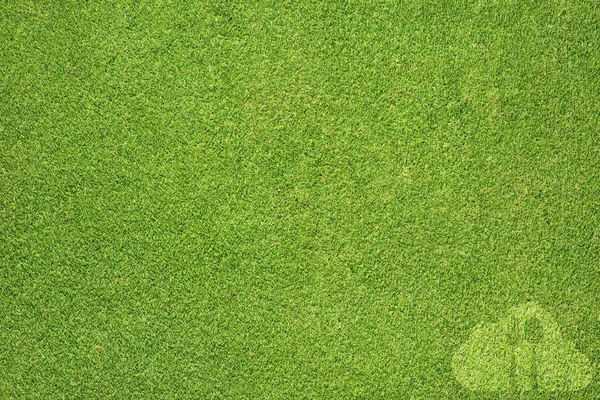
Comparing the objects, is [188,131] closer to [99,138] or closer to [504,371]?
[99,138]

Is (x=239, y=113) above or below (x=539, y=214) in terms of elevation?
above

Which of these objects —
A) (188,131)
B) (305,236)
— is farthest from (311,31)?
(305,236)

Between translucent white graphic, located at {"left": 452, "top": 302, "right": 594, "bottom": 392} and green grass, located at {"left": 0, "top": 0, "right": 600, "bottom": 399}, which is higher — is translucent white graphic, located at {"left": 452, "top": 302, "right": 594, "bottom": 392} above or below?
below

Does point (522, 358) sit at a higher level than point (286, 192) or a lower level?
lower

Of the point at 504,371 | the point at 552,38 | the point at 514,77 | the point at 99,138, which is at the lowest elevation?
the point at 504,371

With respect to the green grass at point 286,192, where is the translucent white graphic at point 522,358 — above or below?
below

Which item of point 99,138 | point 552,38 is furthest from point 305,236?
point 552,38
